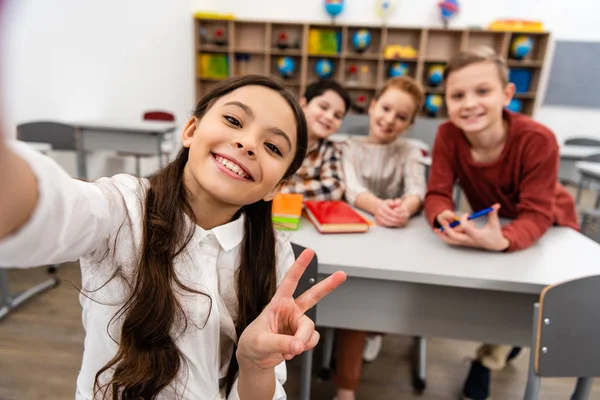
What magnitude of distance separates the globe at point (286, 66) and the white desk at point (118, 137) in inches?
93.2

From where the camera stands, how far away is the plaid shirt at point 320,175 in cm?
161

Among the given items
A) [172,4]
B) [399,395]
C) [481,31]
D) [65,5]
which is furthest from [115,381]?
[481,31]

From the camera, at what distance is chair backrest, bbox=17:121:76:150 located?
9.01 feet

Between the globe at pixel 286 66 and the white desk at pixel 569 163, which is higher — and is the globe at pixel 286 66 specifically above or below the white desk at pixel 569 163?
above

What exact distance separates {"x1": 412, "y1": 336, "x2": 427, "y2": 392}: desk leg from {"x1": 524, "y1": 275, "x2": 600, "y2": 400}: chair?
2.67 ft

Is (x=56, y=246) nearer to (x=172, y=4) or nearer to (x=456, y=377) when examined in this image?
(x=456, y=377)

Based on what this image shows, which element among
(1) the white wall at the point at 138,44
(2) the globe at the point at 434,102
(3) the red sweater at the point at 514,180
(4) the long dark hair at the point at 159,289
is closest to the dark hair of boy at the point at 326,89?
(3) the red sweater at the point at 514,180

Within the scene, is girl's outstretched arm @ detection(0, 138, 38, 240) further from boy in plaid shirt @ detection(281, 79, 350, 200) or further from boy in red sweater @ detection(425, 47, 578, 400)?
boy in plaid shirt @ detection(281, 79, 350, 200)

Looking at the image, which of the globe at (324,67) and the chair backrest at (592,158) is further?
the globe at (324,67)

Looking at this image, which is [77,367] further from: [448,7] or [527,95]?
[527,95]

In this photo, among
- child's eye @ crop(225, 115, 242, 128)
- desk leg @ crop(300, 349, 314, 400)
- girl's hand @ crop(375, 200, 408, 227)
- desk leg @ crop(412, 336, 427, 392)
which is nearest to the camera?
child's eye @ crop(225, 115, 242, 128)

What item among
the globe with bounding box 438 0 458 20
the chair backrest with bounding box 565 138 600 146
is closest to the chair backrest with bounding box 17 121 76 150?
the globe with bounding box 438 0 458 20

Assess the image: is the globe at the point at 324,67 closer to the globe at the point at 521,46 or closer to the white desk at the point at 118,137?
the globe at the point at 521,46

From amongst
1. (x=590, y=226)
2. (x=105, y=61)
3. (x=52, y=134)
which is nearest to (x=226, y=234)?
(x=52, y=134)
